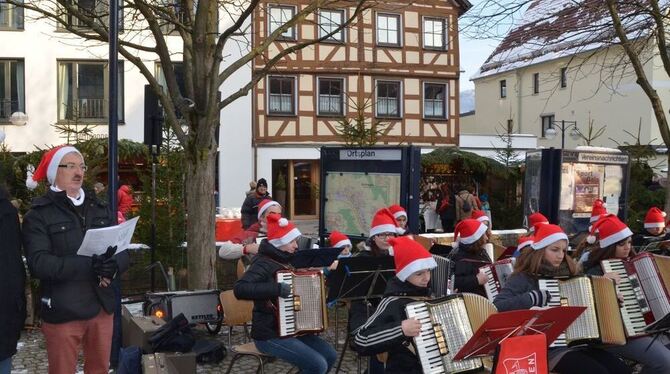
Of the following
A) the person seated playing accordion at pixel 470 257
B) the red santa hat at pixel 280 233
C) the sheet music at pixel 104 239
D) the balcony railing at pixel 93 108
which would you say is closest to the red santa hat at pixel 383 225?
the person seated playing accordion at pixel 470 257

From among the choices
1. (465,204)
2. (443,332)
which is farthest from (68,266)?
(465,204)

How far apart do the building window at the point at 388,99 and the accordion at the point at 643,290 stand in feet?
68.0

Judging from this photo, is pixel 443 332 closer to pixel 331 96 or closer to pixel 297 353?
pixel 297 353

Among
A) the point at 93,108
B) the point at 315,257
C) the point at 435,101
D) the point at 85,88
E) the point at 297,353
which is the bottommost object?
the point at 297,353

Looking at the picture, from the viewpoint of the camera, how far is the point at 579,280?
532 cm

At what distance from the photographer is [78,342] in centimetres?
454

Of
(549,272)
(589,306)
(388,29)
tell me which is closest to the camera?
(589,306)

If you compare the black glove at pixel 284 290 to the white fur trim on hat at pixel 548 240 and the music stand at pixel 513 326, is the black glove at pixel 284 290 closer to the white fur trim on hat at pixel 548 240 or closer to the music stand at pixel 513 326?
the music stand at pixel 513 326

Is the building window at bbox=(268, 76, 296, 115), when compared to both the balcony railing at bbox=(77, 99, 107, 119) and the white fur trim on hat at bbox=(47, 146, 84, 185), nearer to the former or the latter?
the balcony railing at bbox=(77, 99, 107, 119)

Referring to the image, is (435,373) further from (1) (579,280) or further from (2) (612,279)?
(2) (612,279)

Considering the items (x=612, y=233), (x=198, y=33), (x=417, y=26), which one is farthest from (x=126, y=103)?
(x=612, y=233)

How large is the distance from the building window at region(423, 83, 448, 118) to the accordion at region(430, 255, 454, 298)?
66.6 feet

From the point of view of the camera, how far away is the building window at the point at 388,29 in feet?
86.2

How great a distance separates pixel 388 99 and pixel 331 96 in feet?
7.28
